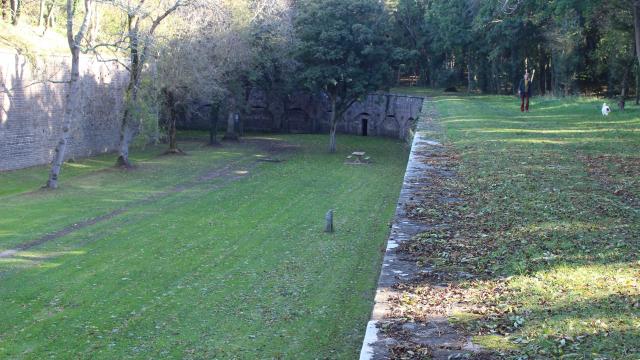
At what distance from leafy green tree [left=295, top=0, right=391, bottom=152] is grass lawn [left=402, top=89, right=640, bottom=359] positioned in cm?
2328

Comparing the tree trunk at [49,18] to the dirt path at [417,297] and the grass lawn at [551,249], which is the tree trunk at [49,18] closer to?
the grass lawn at [551,249]

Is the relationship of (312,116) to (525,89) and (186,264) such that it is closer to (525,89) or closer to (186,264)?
(525,89)

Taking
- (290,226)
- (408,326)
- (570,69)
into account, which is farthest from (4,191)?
(570,69)

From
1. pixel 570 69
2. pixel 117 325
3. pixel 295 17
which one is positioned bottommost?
pixel 117 325

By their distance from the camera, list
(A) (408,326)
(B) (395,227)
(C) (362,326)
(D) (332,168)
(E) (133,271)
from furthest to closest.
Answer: (D) (332,168) < (E) (133,271) < (C) (362,326) < (B) (395,227) < (A) (408,326)

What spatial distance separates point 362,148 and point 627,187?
32.5m

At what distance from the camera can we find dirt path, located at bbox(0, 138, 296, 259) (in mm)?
16438

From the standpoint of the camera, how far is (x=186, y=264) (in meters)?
14.7

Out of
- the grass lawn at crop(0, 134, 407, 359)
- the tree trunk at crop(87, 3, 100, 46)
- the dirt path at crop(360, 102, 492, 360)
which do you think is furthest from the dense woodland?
the dirt path at crop(360, 102, 492, 360)

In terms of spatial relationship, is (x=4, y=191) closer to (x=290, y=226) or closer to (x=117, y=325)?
(x=290, y=226)

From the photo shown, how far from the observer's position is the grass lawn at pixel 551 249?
479cm

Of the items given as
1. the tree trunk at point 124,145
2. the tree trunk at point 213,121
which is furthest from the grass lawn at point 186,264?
the tree trunk at point 213,121

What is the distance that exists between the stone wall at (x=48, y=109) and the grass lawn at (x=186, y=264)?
1.37 metres

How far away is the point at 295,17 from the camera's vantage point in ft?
131
